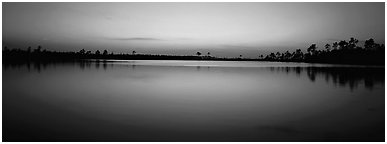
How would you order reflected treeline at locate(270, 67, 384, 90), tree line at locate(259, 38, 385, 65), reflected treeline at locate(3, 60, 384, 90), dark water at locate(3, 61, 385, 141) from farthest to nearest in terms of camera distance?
tree line at locate(259, 38, 385, 65), reflected treeline at locate(3, 60, 384, 90), reflected treeline at locate(270, 67, 384, 90), dark water at locate(3, 61, 385, 141)

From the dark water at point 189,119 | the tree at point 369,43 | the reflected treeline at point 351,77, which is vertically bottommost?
the dark water at point 189,119

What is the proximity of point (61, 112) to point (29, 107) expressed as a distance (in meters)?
1.43

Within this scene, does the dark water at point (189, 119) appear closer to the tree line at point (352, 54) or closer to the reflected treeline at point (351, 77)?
the reflected treeline at point (351, 77)

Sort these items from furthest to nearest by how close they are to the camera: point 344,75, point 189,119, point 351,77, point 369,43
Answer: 1. point 369,43
2. point 344,75
3. point 351,77
4. point 189,119

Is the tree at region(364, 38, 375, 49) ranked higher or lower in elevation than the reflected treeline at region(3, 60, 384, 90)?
higher

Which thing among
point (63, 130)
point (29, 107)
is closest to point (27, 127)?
point (63, 130)

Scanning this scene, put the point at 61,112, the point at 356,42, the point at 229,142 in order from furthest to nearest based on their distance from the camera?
1. the point at 356,42
2. the point at 61,112
3. the point at 229,142

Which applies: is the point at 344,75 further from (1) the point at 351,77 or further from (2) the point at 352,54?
(2) the point at 352,54

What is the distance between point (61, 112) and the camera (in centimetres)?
841

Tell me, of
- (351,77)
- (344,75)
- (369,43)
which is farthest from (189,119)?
(369,43)

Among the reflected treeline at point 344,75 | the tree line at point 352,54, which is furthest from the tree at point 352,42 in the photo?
the reflected treeline at point 344,75

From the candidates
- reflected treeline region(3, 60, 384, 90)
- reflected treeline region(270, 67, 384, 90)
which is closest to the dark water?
reflected treeline region(270, 67, 384, 90)

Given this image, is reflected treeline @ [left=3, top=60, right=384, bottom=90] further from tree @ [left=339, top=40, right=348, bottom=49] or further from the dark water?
tree @ [left=339, top=40, right=348, bottom=49]

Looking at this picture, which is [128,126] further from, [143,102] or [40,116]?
[143,102]
